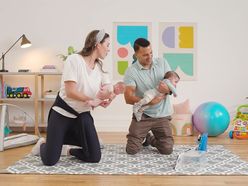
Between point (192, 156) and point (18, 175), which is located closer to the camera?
point (18, 175)

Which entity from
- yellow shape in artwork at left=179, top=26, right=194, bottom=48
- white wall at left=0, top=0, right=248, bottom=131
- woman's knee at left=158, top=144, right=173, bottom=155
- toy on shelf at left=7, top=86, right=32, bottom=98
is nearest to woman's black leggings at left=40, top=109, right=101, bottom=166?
woman's knee at left=158, top=144, right=173, bottom=155

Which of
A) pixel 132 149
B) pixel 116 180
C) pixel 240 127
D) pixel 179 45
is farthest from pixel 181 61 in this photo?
pixel 116 180

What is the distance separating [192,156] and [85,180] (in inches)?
36.9

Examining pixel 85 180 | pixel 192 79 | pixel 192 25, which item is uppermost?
pixel 192 25

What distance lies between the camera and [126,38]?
16.6 ft

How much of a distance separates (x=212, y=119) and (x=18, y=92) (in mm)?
2390

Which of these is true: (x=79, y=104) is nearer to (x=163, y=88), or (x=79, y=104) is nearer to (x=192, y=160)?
(x=163, y=88)

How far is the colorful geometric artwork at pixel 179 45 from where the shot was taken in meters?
5.07

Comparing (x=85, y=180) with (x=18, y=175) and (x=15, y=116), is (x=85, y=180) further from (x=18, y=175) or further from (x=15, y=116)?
(x=15, y=116)

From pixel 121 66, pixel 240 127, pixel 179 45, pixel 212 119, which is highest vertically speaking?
pixel 179 45

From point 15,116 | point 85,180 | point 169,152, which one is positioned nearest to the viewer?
point 85,180

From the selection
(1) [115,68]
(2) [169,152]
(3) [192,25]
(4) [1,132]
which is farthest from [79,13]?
(2) [169,152]

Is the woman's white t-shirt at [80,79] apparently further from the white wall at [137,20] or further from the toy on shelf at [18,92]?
the white wall at [137,20]

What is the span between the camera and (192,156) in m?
3.09
